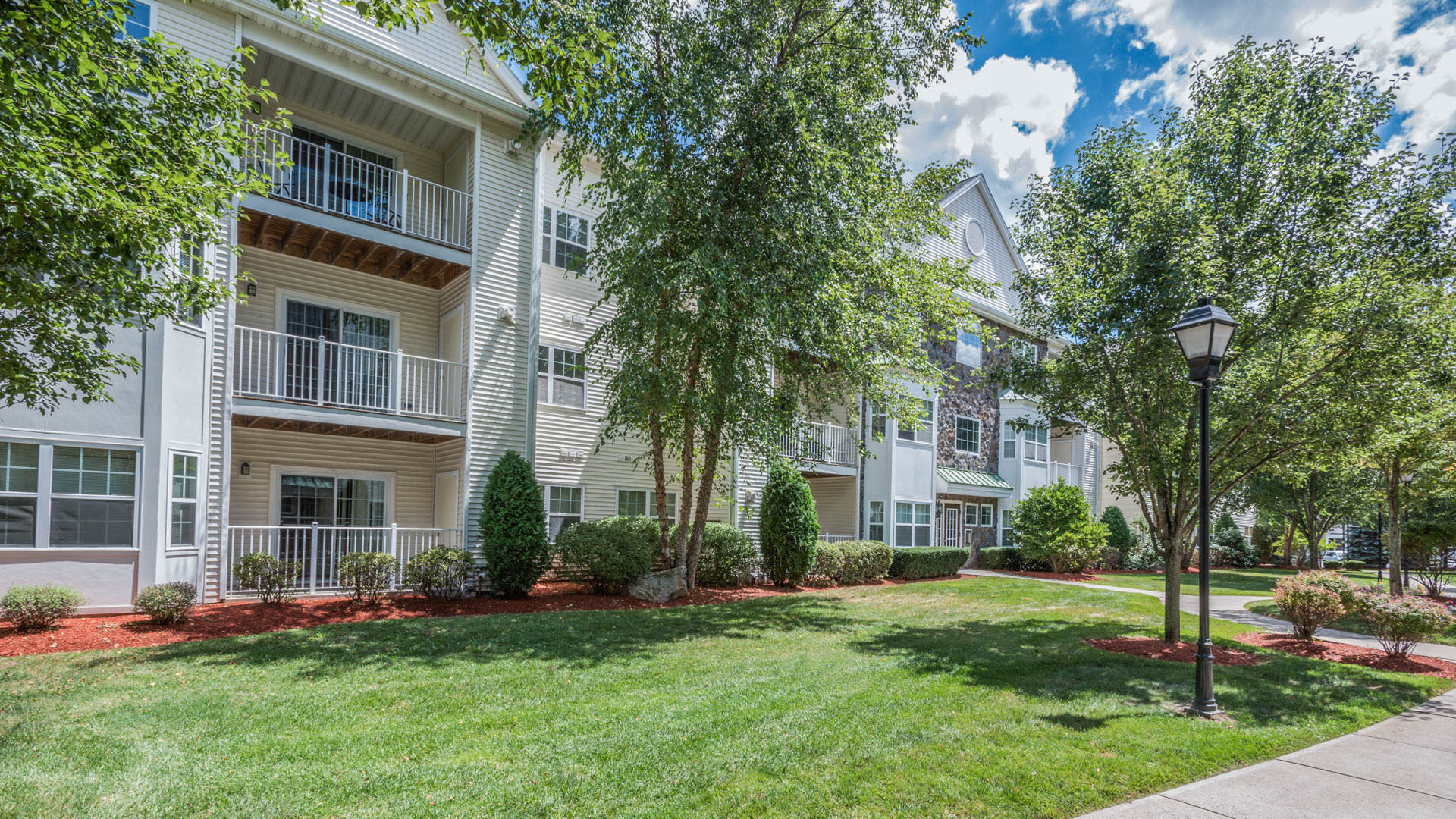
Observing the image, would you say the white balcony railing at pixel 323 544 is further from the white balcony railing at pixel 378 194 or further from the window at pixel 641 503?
the white balcony railing at pixel 378 194

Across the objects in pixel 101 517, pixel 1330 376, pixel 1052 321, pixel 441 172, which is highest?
pixel 441 172

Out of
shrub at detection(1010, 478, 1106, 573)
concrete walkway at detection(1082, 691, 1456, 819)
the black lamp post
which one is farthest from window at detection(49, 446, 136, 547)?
shrub at detection(1010, 478, 1106, 573)

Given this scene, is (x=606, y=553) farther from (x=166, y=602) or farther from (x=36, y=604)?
(x=36, y=604)

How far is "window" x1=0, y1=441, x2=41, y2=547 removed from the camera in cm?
887

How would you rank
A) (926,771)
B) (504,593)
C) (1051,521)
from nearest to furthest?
(926,771) → (504,593) → (1051,521)

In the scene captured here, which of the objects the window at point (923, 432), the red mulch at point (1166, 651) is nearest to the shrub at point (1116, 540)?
the window at point (923, 432)

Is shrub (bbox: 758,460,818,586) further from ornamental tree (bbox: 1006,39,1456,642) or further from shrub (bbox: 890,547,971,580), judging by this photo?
ornamental tree (bbox: 1006,39,1456,642)

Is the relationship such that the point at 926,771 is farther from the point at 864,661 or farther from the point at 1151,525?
the point at 1151,525

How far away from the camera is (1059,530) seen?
22719 millimetres

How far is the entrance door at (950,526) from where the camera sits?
24109 mm

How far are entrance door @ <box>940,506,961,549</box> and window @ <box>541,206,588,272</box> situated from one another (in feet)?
49.4

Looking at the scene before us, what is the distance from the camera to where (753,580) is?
53.7ft

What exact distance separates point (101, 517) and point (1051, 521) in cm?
2289

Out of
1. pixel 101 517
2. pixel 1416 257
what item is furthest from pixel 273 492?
pixel 1416 257
